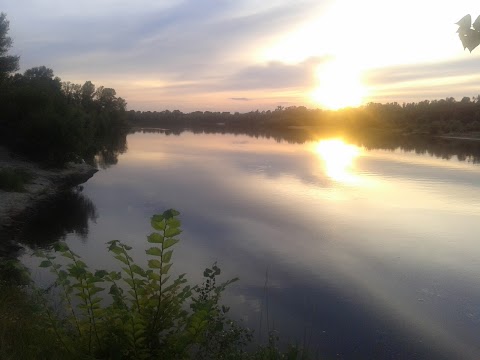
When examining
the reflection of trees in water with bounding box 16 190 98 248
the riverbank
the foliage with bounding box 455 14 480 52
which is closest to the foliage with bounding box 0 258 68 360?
the foliage with bounding box 455 14 480 52

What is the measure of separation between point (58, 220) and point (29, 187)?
13.1ft

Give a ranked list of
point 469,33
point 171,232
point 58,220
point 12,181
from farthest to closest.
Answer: point 12,181 → point 58,220 → point 171,232 → point 469,33

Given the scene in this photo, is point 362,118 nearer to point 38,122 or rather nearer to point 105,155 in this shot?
point 105,155

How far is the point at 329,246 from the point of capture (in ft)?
36.0

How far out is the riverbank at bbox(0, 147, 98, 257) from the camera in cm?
1263

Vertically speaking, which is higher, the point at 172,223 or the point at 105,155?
the point at 172,223

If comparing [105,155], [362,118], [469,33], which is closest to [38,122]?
[105,155]

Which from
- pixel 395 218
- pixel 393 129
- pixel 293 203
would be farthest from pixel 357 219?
pixel 393 129

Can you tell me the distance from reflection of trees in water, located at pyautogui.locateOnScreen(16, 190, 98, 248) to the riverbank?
314 millimetres

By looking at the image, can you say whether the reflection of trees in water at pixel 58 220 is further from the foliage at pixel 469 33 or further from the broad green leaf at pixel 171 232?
the foliage at pixel 469 33

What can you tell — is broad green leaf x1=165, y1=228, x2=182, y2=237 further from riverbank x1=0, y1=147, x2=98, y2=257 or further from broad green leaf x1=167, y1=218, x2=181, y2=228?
riverbank x1=0, y1=147, x2=98, y2=257

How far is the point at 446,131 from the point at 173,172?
153 feet

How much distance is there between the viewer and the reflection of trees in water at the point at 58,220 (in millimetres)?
11836

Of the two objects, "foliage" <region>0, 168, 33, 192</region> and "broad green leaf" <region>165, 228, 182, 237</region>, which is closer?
"broad green leaf" <region>165, 228, 182, 237</region>
